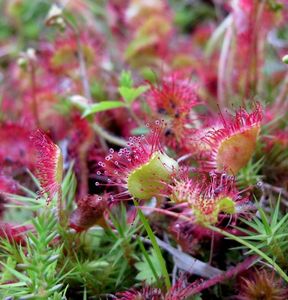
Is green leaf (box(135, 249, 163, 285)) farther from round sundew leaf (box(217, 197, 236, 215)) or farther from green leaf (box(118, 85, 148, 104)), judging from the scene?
green leaf (box(118, 85, 148, 104))

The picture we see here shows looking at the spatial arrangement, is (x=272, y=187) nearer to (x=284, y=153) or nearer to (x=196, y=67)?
(x=284, y=153)

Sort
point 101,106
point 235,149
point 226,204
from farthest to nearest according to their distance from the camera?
point 101,106 → point 235,149 → point 226,204

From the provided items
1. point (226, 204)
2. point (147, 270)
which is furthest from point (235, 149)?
point (147, 270)

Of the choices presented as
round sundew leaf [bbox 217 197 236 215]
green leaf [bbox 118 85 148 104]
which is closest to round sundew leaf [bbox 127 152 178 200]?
round sundew leaf [bbox 217 197 236 215]

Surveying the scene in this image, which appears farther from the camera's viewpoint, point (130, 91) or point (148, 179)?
point (130, 91)

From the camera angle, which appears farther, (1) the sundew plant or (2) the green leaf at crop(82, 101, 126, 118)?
(2) the green leaf at crop(82, 101, 126, 118)

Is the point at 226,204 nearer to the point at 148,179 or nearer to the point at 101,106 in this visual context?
the point at 148,179

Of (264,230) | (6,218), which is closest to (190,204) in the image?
(264,230)
